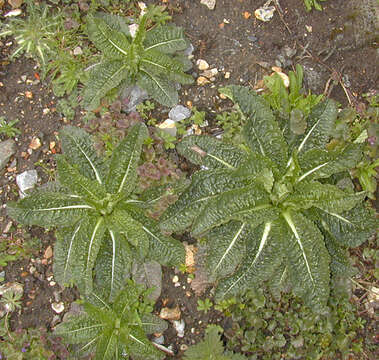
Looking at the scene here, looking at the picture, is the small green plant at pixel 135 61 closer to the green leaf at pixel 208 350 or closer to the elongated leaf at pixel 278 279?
the elongated leaf at pixel 278 279

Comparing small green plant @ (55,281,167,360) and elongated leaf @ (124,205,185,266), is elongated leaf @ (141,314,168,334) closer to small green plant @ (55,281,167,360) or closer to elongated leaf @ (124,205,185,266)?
small green plant @ (55,281,167,360)

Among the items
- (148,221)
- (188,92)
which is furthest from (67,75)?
(148,221)

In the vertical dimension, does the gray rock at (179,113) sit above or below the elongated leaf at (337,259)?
above

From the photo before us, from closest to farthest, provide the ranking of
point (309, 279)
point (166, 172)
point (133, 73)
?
1. point (309, 279)
2. point (166, 172)
3. point (133, 73)

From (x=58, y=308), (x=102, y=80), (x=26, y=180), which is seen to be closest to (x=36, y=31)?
(x=102, y=80)

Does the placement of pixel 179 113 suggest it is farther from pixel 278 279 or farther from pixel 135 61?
pixel 278 279

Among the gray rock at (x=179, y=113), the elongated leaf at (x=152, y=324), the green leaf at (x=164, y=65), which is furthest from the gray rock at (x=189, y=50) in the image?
the elongated leaf at (x=152, y=324)

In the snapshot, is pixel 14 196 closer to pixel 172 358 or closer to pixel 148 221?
pixel 148 221
